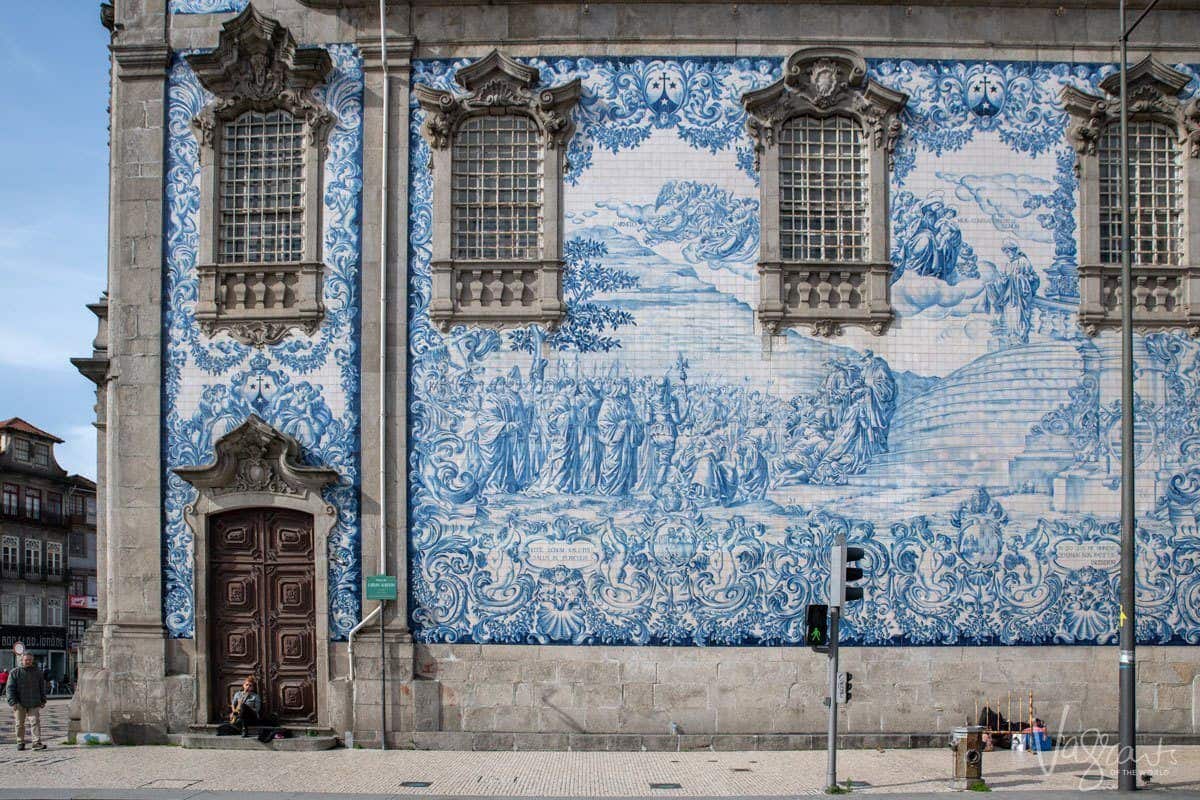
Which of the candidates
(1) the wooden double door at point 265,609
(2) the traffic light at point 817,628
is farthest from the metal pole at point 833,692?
(1) the wooden double door at point 265,609

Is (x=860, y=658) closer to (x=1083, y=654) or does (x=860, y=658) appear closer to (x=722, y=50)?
(x=1083, y=654)

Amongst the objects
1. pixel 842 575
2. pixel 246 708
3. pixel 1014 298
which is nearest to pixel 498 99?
pixel 1014 298

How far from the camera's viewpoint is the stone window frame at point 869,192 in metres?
16.1

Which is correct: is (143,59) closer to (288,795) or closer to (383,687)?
(383,687)

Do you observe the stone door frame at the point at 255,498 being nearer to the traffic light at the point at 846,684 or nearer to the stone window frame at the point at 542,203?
the stone window frame at the point at 542,203

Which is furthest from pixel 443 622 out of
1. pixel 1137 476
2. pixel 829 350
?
pixel 1137 476

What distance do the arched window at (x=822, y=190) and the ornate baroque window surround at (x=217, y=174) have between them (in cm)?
638

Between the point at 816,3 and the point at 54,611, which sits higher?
the point at 816,3

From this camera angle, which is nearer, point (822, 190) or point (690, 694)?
point (690, 694)

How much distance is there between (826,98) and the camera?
1625 cm

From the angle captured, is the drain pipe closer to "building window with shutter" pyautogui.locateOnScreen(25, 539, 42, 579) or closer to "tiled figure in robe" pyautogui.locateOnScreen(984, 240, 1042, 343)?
"tiled figure in robe" pyautogui.locateOnScreen(984, 240, 1042, 343)

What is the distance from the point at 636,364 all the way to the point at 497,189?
10.1ft

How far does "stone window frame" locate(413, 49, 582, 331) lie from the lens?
16.1 metres

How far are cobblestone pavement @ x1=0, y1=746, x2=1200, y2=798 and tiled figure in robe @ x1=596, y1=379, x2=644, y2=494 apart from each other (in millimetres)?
3521
